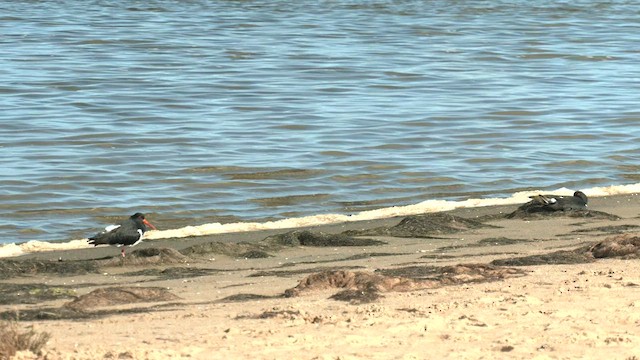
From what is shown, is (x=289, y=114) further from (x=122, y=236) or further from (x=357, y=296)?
(x=357, y=296)

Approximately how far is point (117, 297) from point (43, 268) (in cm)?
198

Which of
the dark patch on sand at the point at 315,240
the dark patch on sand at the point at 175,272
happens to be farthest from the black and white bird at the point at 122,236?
the dark patch on sand at the point at 315,240

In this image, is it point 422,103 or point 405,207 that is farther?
point 422,103

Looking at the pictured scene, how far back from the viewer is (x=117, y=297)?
8.13 meters

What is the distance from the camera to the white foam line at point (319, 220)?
11.7 metres

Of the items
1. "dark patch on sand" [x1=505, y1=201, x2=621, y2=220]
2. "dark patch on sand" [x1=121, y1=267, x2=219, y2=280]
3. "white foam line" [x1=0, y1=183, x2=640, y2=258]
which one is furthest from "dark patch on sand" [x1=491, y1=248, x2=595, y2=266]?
"white foam line" [x1=0, y1=183, x2=640, y2=258]

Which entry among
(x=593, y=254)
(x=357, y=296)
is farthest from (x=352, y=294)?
(x=593, y=254)

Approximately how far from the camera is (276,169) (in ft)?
52.5

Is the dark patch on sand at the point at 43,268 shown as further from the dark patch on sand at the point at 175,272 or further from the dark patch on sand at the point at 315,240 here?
the dark patch on sand at the point at 315,240

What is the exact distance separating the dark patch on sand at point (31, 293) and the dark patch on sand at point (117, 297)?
50 cm

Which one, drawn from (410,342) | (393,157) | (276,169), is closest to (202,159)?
(276,169)

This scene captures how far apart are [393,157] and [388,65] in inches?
402

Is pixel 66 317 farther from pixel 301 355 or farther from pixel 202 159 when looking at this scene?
pixel 202 159

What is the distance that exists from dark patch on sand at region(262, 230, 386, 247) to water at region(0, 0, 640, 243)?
214 centimetres
